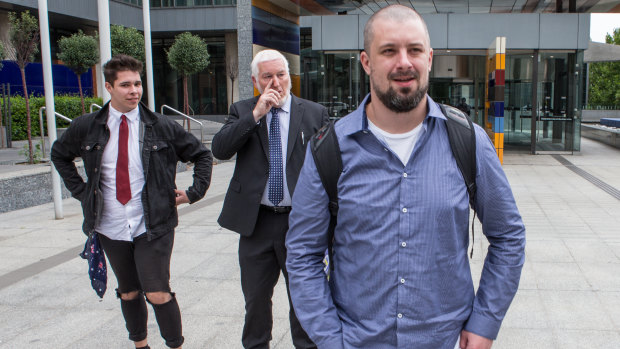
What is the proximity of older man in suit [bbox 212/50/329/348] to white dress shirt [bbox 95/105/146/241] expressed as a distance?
19.5 inches

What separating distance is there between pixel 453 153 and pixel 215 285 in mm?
3549

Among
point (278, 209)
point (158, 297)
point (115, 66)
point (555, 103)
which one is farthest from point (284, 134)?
point (555, 103)

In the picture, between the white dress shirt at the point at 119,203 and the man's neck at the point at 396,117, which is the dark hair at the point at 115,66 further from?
the man's neck at the point at 396,117

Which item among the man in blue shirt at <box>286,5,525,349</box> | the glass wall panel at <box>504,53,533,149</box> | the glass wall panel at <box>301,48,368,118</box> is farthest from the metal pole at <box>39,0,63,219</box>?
the glass wall panel at <box>504,53,533,149</box>

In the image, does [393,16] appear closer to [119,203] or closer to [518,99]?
[119,203]

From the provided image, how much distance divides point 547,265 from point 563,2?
15.2 m

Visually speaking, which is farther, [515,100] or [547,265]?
[515,100]

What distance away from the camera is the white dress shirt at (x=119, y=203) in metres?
3.21

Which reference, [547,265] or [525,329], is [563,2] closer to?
[547,265]

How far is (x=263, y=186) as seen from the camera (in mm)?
3027

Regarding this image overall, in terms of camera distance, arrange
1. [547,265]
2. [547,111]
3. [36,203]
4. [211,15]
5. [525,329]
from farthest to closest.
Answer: [211,15]
[547,111]
[36,203]
[547,265]
[525,329]

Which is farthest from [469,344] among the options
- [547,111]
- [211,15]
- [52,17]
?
[211,15]

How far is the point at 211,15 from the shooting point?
111 feet

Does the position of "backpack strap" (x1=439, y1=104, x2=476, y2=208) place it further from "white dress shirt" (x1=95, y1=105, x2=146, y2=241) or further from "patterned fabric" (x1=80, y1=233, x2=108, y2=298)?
"patterned fabric" (x1=80, y1=233, x2=108, y2=298)
